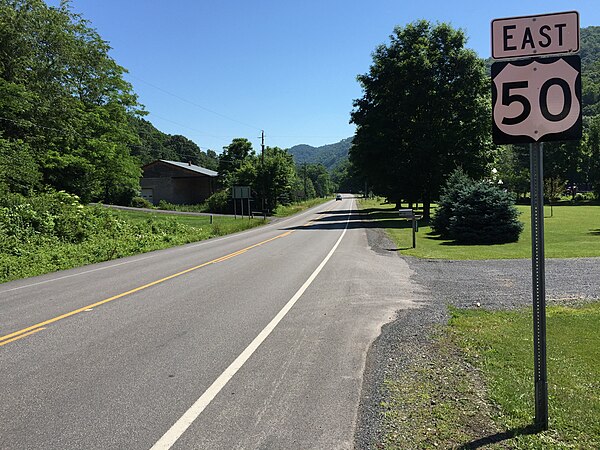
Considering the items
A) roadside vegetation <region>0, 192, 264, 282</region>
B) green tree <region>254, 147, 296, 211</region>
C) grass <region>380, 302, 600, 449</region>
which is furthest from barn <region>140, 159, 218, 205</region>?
grass <region>380, 302, 600, 449</region>

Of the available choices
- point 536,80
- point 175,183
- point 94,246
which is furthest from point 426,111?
point 175,183

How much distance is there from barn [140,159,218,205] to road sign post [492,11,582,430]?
246 feet

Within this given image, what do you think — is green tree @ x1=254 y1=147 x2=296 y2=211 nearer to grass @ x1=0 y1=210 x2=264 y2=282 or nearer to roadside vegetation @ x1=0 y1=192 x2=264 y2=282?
grass @ x1=0 y1=210 x2=264 y2=282

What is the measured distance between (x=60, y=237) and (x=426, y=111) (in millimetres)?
31168

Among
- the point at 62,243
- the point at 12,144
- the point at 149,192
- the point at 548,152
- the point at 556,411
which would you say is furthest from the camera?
the point at 548,152

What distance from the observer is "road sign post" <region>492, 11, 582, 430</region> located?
359cm

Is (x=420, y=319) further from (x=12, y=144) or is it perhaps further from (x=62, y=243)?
(x=12, y=144)

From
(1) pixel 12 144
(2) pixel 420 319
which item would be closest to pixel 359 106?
(1) pixel 12 144

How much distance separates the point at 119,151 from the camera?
48812mm

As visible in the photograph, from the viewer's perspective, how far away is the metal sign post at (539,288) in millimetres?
3621

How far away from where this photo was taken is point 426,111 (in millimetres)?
41531

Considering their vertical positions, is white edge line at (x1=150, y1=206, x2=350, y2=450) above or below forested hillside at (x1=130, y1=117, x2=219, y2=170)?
below

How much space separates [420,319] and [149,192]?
75.4 meters

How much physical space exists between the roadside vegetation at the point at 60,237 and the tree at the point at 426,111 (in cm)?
2058
